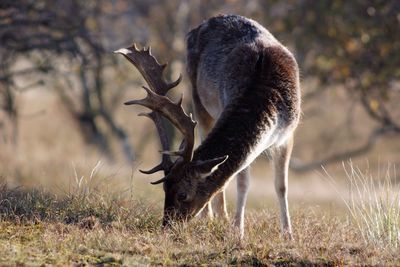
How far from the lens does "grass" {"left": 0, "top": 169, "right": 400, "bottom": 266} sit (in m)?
6.62

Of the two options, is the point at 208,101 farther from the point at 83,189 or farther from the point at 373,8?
the point at 373,8

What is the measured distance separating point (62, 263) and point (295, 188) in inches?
628

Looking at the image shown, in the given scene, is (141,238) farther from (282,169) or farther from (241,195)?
(282,169)

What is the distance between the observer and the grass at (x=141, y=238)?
662 centimetres

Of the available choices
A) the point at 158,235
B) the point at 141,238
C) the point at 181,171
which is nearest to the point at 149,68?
the point at 181,171

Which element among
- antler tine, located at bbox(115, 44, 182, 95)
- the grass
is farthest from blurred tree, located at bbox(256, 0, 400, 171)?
the grass

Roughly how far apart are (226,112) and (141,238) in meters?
1.54

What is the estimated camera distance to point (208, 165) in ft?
24.8

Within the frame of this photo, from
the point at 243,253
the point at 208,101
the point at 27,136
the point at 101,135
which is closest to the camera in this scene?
the point at 243,253

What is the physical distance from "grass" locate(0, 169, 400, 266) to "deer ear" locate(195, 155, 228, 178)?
52cm

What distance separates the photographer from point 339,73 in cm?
1908

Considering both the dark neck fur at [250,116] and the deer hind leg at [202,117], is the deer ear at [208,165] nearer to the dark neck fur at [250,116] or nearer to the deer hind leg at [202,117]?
the dark neck fur at [250,116]

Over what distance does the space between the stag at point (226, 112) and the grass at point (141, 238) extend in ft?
0.97

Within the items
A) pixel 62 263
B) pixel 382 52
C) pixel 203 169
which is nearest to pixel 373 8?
pixel 382 52
